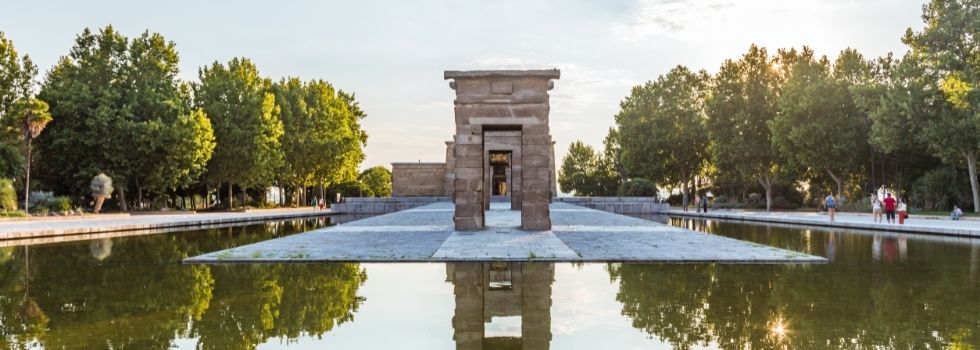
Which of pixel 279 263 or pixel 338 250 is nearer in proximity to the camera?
pixel 279 263

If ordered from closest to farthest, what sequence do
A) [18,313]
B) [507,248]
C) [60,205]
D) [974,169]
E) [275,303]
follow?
[18,313] < [275,303] < [507,248] < [974,169] < [60,205]

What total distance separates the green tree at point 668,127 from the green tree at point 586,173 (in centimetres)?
1959

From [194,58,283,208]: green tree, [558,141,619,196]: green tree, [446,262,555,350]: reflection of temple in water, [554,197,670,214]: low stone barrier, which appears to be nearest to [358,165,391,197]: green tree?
[558,141,619,196]: green tree

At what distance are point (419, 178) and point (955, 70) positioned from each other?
42560 millimetres

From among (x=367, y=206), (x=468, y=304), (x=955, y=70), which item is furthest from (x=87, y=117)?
(x=955, y=70)

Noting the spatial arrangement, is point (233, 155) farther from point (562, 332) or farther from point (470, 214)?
point (562, 332)

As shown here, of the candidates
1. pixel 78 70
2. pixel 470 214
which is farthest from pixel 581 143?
pixel 470 214

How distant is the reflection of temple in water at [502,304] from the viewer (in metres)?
6.16

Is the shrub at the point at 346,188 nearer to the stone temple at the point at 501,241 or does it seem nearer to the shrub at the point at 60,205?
the shrub at the point at 60,205

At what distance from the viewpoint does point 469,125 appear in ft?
61.3

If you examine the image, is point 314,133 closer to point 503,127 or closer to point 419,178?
point 419,178

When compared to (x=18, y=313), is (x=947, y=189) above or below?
above

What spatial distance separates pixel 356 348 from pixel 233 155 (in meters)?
47.8

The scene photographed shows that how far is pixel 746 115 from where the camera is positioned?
50625 mm
